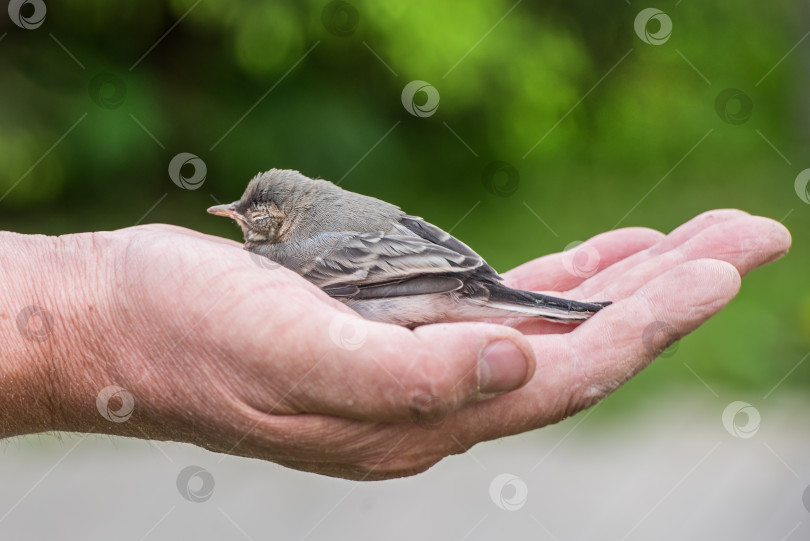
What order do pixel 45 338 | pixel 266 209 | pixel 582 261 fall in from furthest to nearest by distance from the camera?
pixel 582 261, pixel 266 209, pixel 45 338

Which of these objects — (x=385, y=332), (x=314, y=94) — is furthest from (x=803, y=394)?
(x=385, y=332)

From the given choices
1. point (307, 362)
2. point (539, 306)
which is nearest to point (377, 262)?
point (539, 306)

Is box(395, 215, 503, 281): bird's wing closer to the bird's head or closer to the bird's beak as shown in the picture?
the bird's head

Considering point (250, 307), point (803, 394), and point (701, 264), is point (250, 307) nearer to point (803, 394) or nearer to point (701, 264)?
point (701, 264)

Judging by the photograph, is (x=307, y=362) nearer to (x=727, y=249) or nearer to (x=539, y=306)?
(x=539, y=306)

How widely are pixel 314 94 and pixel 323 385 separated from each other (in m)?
3.61

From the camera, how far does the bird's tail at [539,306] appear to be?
11.2 ft

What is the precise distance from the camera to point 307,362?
9.48 feet

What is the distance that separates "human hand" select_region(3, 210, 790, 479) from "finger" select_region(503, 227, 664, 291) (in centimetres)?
118

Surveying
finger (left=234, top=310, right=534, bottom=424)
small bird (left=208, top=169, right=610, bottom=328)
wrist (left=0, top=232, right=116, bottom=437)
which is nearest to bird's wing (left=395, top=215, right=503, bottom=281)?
small bird (left=208, top=169, right=610, bottom=328)

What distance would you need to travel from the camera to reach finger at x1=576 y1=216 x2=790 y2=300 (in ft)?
12.2

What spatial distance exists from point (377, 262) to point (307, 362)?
84 centimetres

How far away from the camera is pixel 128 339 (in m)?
3.24

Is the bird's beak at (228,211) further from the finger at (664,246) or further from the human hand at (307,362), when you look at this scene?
the finger at (664,246)
